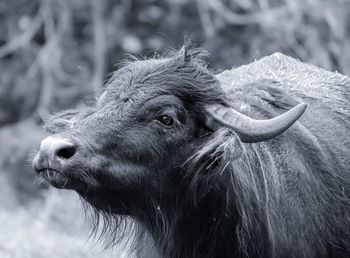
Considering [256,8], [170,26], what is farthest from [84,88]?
[256,8]

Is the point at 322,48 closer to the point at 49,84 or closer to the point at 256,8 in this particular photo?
the point at 256,8

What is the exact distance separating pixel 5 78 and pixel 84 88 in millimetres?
1304

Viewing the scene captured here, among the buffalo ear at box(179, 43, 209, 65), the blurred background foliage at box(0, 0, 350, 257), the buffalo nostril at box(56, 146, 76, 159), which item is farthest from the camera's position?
the blurred background foliage at box(0, 0, 350, 257)

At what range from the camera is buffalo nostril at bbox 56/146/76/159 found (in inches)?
197

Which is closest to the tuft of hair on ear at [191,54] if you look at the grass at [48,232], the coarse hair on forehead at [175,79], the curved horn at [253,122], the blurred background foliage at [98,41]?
the coarse hair on forehead at [175,79]

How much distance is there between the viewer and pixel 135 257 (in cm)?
609

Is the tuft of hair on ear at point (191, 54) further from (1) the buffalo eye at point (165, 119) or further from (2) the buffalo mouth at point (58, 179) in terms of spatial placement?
(2) the buffalo mouth at point (58, 179)

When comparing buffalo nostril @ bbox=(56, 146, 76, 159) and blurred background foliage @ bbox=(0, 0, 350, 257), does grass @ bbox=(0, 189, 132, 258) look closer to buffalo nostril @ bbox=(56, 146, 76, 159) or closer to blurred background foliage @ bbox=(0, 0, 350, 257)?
blurred background foliage @ bbox=(0, 0, 350, 257)

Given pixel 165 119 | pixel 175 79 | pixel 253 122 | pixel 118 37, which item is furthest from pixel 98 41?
pixel 253 122

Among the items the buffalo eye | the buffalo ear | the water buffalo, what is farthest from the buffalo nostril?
the buffalo ear

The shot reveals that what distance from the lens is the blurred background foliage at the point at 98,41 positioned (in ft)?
42.7

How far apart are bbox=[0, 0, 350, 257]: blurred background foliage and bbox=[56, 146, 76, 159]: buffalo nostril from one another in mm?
7152

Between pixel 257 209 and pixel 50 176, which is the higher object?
pixel 50 176

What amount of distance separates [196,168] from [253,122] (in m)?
0.47
